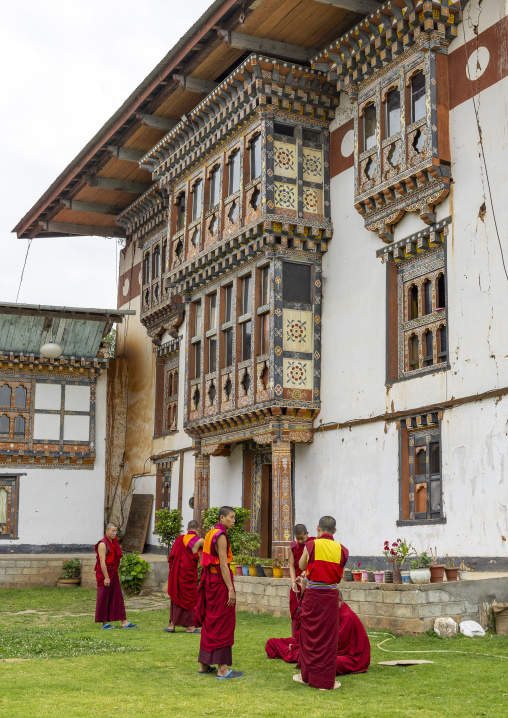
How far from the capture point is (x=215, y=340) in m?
17.9

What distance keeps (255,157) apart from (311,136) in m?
1.10

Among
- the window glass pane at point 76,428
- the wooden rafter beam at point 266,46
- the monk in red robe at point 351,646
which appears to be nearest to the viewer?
the monk in red robe at point 351,646

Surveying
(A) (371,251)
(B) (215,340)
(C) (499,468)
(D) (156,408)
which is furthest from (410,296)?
(D) (156,408)

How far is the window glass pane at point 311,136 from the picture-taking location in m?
16.2

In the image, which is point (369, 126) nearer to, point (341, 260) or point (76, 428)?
point (341, 260)

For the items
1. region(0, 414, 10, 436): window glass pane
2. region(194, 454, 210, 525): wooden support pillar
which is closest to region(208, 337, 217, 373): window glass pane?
region(194, 454, 210, 525): wooden support pillar

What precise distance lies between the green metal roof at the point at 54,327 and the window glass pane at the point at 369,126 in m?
9.98

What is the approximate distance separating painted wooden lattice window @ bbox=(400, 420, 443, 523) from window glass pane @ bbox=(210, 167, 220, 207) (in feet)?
21.6

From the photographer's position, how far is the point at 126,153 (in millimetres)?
21078

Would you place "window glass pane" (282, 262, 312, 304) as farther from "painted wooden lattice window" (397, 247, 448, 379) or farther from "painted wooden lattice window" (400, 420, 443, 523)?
"painted wooden lattice window" (400, 420, 443, 523)

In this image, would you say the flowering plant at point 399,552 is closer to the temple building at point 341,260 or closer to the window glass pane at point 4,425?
the temple building at point 341,260

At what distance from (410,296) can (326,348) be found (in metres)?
2.19

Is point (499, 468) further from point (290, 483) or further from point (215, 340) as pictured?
point (215, 340)

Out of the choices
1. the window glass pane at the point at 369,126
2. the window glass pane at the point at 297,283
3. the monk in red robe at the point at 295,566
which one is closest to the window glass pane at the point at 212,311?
the window glass pane at the point at 297,283
